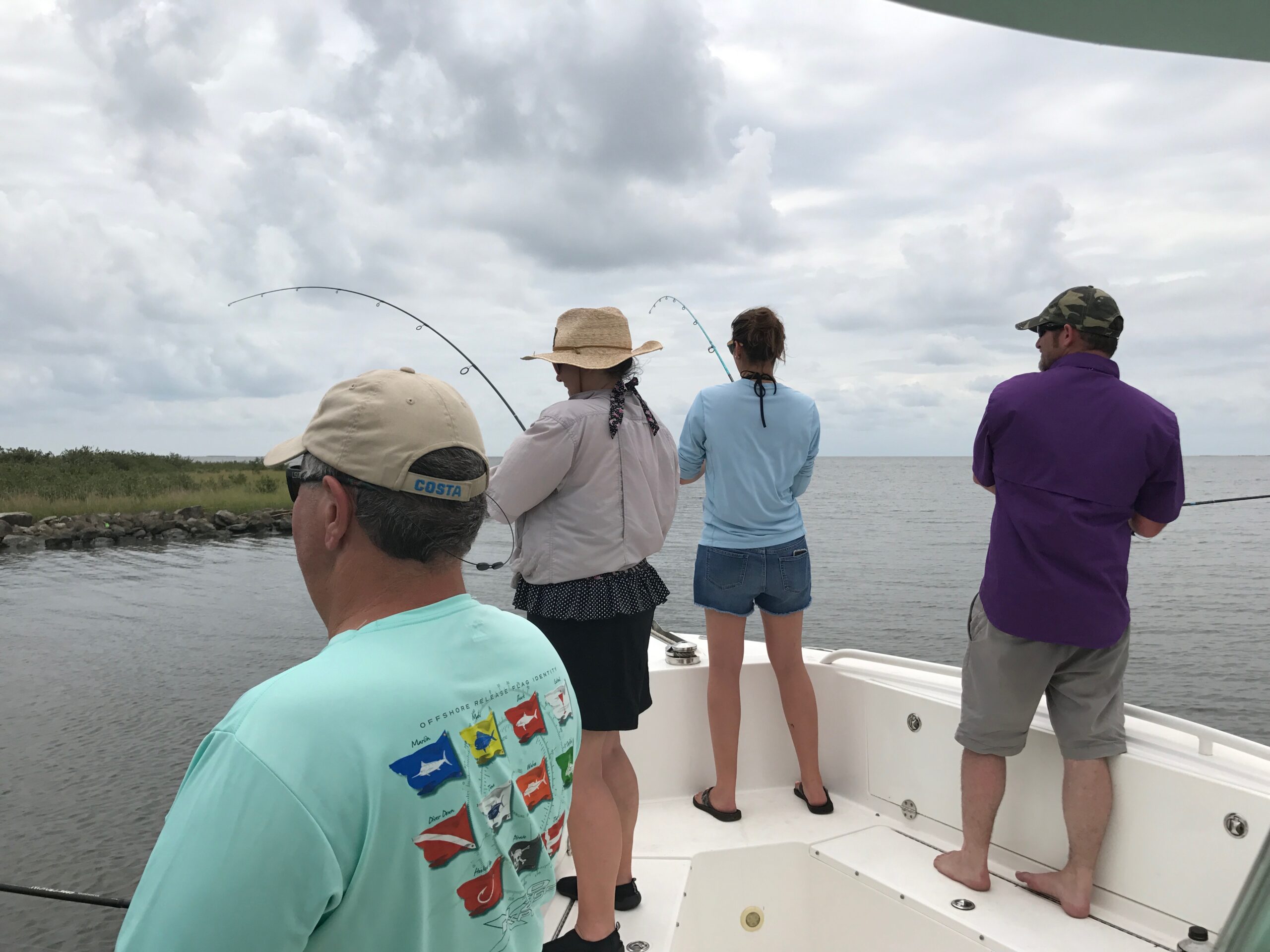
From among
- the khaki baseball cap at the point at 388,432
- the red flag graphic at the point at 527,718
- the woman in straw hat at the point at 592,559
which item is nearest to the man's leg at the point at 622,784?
the woman in straw hat at the point at 592,559

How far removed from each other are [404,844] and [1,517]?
2761cm

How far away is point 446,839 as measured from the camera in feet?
2.34

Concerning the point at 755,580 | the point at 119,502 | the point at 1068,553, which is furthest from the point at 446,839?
the point at 119,502

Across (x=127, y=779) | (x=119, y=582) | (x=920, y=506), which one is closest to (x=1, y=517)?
(x=119, y=582)

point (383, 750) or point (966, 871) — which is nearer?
point (383, 750)

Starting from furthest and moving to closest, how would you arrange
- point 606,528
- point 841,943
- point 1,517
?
point 1,517 < point 841,943 < point 606,528

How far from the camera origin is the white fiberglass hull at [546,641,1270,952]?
193 centimetres

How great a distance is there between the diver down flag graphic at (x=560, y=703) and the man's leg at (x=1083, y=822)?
63.1 inches

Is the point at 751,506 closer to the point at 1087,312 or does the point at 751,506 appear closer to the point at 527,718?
the point at 1087,312

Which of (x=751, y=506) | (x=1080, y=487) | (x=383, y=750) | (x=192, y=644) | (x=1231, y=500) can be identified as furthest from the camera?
(x=192, y=644)

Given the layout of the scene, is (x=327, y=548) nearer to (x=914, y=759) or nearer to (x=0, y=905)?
(x=914, y=759)

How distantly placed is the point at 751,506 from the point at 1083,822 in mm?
1080

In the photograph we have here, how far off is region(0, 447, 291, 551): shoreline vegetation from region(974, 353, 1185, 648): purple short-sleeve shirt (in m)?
24.2

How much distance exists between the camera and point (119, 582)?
1819 cm
